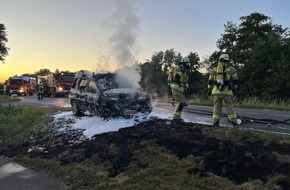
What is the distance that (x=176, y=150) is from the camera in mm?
9047

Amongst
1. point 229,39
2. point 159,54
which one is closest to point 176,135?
point 159,54

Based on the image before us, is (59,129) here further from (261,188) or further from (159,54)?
(159,54)

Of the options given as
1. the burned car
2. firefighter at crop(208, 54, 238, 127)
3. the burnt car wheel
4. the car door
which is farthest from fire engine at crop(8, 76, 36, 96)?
firefighter at crop(208, 54, 238, 127)

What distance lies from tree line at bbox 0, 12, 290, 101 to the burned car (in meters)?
18.9

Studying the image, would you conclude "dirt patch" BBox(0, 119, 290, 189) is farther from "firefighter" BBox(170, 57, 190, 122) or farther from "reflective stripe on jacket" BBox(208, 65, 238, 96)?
"reflective stripe on jacket" BBox(208, 65, 238, 96)

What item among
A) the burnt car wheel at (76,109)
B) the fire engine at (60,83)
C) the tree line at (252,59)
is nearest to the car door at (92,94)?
the burnt car wheel at (76,109)

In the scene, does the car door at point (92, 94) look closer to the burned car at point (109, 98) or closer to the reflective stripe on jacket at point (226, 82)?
the burned car at point (109, 98)

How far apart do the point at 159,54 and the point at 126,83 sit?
30.2 metres

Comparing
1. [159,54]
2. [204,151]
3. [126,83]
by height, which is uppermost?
[159,54]

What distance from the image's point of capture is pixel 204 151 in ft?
28.1

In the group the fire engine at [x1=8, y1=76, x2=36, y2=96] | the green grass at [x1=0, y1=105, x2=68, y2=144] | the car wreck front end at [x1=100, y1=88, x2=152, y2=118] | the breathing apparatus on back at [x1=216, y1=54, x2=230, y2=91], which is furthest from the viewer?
the fire engine at [x1=8, y1=76, x2=36, y2=96]

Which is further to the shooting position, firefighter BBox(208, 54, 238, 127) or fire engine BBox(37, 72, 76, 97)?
fire engine BBox(37, 72, 76, 97)

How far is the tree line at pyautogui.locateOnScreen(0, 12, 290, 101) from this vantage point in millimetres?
44688

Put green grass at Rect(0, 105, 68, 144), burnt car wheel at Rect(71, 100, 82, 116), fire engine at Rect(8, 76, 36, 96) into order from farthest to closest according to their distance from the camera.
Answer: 1. fire engine at Rect(8, 76, 36, 96)
2. burnt car wheel at Rect(71, 100, 82, 116)
3. green grass at Rect(0, 105, 68, 144)
